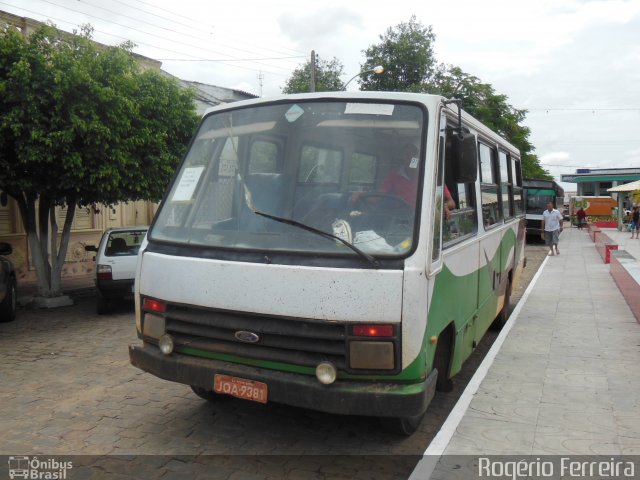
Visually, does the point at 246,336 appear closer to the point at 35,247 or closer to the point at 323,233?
the point at 323,233

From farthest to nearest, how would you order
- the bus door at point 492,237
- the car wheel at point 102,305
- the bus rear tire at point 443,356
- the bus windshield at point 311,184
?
the car wheel at point 102,305, the bus door at point 492,237, the bus rear tire at point 443,356, the bus windshield at point 311,184

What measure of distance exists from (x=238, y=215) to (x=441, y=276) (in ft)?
4.84

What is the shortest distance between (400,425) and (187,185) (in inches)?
94.0

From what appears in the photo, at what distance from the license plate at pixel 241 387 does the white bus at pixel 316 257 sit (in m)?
0.01

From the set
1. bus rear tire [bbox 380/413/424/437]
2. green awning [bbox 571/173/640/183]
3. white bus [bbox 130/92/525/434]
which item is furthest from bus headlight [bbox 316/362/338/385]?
green awning [bbox 571/173/640/183]

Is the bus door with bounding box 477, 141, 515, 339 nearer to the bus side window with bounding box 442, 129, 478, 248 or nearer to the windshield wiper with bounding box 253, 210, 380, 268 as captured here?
the bus side window with bounding box 442, 129, 478, 248

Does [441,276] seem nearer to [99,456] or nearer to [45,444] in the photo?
[99,456]

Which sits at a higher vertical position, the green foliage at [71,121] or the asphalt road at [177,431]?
the green foliage at [71,121]

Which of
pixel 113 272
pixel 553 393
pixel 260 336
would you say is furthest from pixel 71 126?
pixel 553 393

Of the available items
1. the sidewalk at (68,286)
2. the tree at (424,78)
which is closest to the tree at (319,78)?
the tree at (424,78)

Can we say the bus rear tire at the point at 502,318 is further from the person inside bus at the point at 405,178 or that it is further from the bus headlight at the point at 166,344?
the bus headlight at the point at 166,344

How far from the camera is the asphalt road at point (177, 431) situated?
3.92 metres

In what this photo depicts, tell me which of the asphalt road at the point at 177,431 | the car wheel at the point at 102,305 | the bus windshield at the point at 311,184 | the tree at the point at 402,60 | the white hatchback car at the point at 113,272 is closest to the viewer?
the bus windshield at the point at 311,184

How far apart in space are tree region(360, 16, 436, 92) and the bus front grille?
27.3 meters
